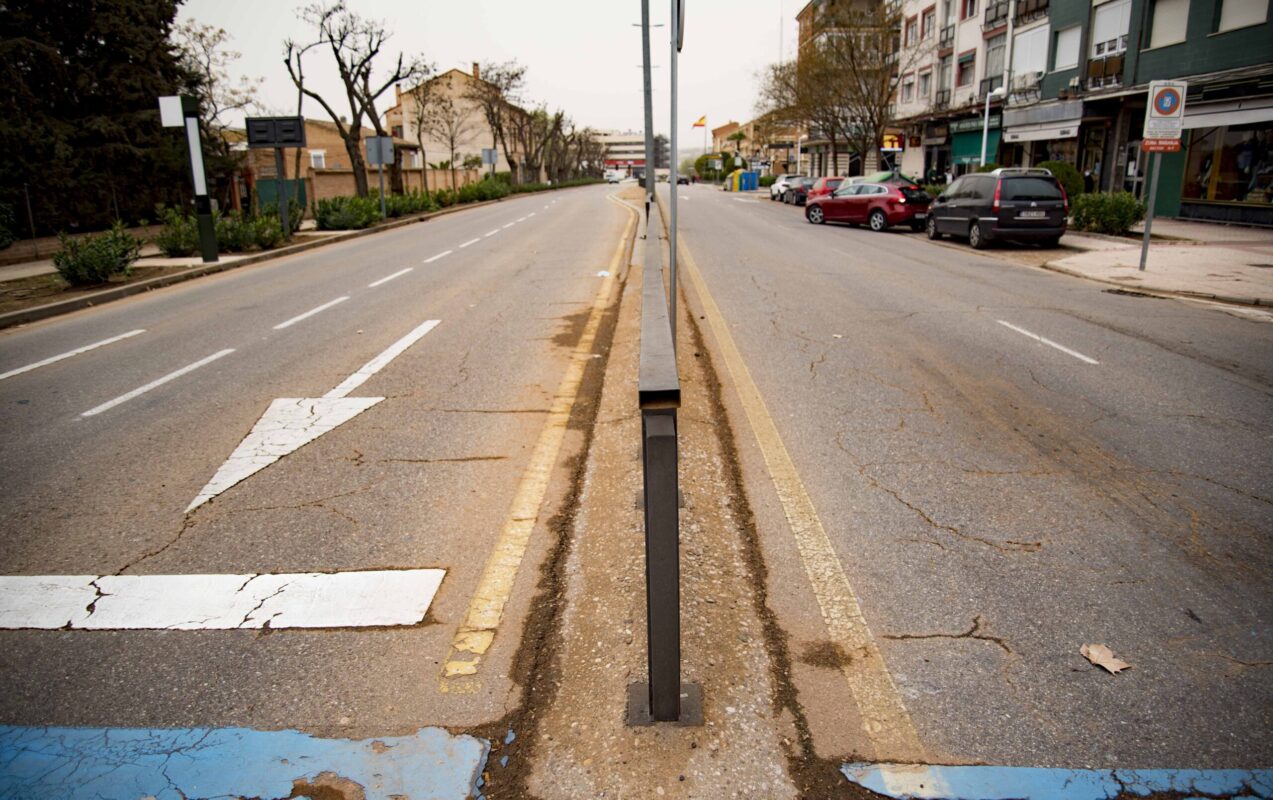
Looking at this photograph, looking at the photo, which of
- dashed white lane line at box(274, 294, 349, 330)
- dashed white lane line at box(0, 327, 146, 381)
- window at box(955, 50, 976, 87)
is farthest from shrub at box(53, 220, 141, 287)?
window at box(955, 50, 976, 87)

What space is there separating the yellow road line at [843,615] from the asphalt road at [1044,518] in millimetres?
57

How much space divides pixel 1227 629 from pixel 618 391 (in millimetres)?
4106

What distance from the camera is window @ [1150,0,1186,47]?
986 inches

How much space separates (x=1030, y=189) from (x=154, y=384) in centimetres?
1744

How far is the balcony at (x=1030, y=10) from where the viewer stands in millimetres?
33125

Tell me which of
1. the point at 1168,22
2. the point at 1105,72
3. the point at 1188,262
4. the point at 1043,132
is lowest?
the point at 1188,262

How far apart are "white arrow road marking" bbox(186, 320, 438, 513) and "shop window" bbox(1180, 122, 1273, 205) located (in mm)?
24555

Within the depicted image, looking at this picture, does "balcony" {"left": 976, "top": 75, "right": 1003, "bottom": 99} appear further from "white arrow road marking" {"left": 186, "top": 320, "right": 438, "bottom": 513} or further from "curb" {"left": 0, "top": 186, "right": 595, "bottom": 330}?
"white arrow road marking" {"left": 186, "top": 320, "right": 438, "bottom": 513}

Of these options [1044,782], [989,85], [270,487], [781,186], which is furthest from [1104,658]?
[781,186]

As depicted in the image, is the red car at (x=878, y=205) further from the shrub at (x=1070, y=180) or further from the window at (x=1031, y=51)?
the window at (x=1031, y=51)

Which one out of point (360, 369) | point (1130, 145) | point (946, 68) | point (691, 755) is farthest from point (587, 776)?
point (946, 68)

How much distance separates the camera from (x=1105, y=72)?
2898 centimetres

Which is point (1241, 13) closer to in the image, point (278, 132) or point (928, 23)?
point (278, 132)

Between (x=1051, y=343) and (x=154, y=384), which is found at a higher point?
(x=1051, y=343)
